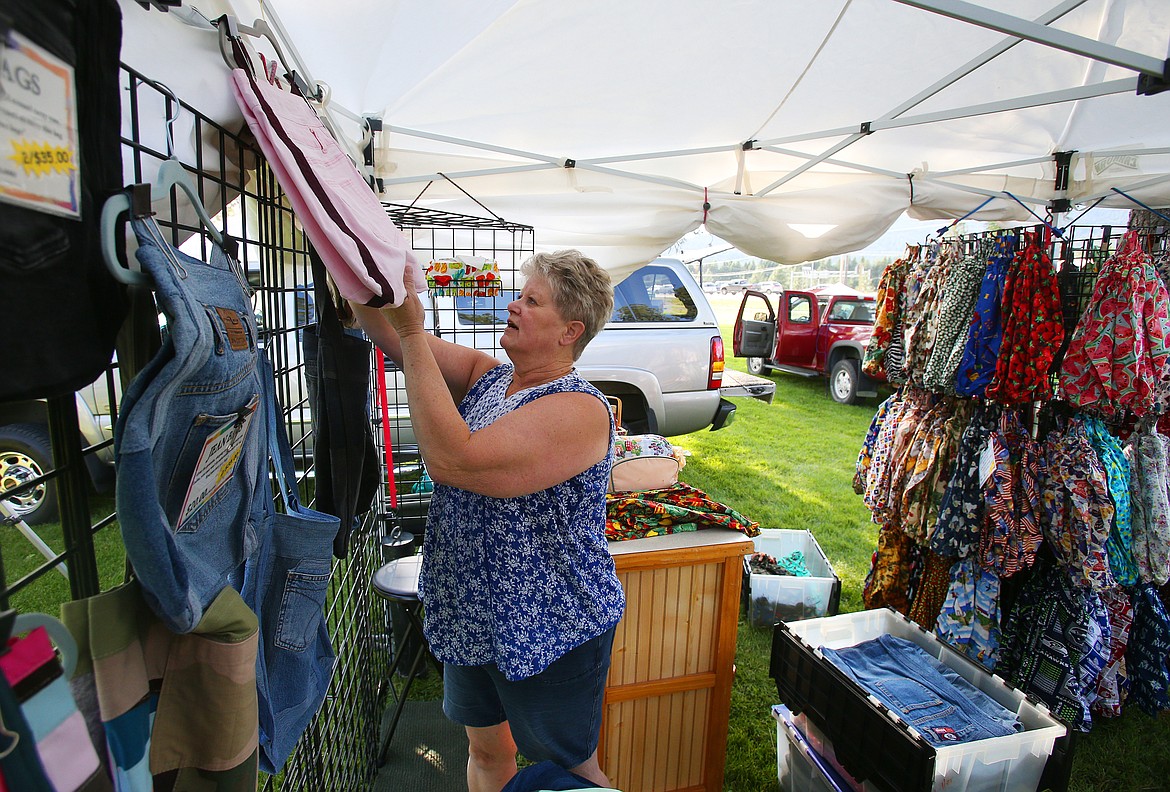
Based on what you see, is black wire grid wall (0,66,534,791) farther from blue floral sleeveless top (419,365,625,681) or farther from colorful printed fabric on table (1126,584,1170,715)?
colorful printed fabric on table (1126,584,1170,715)

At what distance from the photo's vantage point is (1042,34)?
5.06 feet

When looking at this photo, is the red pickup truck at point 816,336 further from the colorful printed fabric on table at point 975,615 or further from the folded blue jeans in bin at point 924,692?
the folded blue jeans in bin at point 924,692

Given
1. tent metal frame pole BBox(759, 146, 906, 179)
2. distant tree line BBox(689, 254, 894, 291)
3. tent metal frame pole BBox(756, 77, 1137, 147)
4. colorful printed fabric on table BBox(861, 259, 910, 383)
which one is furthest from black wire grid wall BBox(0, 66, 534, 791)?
distant tree line BBox(689, 254, 894, 291)

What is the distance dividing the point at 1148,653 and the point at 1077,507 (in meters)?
0.94

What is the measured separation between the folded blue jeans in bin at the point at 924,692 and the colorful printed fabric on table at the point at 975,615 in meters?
0.74

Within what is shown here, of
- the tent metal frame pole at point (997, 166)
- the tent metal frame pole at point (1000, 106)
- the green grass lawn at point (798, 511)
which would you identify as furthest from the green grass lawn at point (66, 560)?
the tent metal frame pole at point (997, 166)

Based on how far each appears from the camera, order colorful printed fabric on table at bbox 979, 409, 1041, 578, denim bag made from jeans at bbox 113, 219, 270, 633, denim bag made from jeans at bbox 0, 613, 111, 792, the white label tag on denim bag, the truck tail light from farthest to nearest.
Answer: the truck tail light
colorful printed fabric on table at bbox 979, 409, 1041, 578
the white label tag on denim bag
denim bag made from jeans at bbox 113, 219, 270, 633
denim bag made from jeans at bbox 0, 613, 111, 792

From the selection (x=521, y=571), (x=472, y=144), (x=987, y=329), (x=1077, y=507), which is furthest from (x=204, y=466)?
(x=1077, y=507)

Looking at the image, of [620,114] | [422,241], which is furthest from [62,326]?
[422,241]

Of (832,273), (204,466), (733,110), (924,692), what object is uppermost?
(832,273)

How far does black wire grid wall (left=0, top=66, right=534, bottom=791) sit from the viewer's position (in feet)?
2.32

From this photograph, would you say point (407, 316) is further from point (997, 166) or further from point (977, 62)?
point (997, 166)

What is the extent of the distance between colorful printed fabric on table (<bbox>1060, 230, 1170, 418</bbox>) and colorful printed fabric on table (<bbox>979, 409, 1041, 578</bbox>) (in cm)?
32

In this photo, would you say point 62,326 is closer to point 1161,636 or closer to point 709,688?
point 709,688
